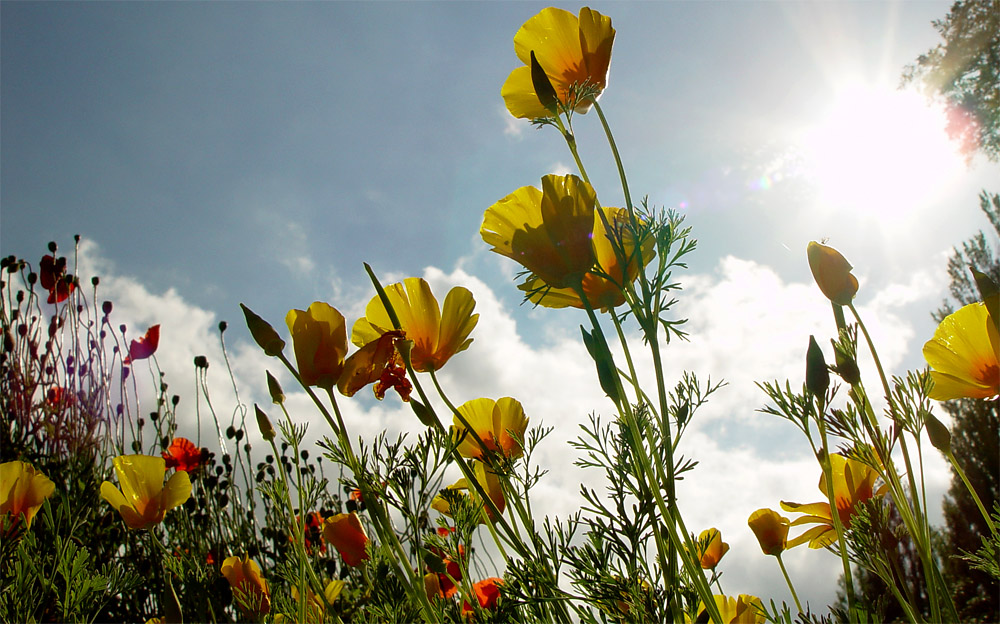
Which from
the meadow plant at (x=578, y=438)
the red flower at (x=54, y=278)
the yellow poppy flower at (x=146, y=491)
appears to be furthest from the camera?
the red flower at (x=54, y=278)

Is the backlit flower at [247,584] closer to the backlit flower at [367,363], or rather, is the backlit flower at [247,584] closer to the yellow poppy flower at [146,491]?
the yellow poppy flower at [146,491]

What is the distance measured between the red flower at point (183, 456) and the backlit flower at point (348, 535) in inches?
74.3

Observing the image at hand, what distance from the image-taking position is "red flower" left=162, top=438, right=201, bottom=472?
8.68 ft

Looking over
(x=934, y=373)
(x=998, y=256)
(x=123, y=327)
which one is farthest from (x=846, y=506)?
(x=998, y=256)

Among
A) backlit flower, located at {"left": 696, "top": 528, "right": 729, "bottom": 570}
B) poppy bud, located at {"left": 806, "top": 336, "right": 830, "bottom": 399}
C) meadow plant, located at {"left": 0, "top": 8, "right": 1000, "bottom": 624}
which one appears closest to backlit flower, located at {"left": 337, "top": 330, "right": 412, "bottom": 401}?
meadow plant, located at {"left": 0, "top": 8, "right": 1000, "bottom": 624}

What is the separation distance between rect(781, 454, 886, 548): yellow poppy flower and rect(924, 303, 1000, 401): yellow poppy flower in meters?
0.14

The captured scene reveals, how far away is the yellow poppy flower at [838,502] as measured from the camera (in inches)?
31.3

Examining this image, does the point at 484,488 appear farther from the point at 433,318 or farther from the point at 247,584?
the point at 247,584

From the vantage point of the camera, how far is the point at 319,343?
79 cm

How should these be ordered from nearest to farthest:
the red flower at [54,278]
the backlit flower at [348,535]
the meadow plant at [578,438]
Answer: the meadow plant at [578,438] → the backlit flower at [348,535] → the red flower at [54,278]

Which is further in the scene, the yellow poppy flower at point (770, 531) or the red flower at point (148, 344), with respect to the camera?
the red flower at point (148, 344)

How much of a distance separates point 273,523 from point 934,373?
3.05m

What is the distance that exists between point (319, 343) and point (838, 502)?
79 cm

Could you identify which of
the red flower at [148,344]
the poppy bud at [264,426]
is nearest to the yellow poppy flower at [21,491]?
the poppy bud at [264,426]
